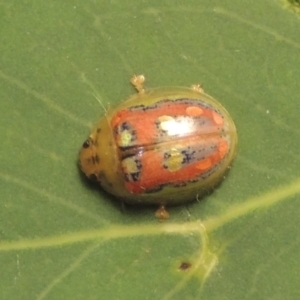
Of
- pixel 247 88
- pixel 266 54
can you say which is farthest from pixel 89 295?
pixel 266 54

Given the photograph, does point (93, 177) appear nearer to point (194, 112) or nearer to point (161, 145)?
point (161, 145)

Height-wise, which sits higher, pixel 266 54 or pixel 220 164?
pixel 266 54

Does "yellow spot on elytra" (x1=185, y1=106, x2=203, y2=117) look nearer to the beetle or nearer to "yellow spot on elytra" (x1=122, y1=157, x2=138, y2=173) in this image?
the beetle

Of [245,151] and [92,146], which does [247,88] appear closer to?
[245,151]

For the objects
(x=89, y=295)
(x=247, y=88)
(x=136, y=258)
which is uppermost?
(x=247, y=88)

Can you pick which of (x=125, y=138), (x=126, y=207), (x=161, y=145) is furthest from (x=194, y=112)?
(x=126, y=207)
